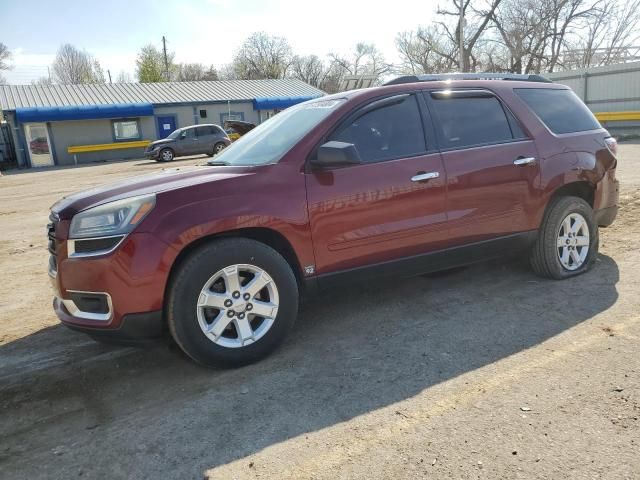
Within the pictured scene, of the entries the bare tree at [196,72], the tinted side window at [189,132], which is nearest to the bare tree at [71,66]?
the bare tree at [196,72]

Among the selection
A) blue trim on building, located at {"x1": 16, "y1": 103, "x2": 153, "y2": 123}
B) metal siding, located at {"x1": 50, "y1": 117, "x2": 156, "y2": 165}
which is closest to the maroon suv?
blue trim on building, located at {"x1": 16, "y1": 103, "x2": 153, "y2": 123}

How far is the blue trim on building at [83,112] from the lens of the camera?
28688mm

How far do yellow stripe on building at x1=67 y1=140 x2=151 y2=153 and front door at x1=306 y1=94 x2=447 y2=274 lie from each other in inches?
1203

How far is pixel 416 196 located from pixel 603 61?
46.4 meters

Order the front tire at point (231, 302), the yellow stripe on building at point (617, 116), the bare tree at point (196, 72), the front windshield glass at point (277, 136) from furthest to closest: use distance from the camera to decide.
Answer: the bare tree at point (196, 72), the yellow stripe on building at point (617, 116), the front windshield glass at point (277, 136), the front tire at point (231, 302)

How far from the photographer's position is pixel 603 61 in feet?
138

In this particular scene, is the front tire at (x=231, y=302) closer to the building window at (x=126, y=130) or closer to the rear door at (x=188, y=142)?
the rear door at (x=188, y=142)

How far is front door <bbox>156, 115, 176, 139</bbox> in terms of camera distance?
111ft

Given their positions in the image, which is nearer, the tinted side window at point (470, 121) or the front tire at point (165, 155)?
the tinted side window at point (470, 121)

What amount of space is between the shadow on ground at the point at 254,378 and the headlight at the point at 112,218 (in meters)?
1.00

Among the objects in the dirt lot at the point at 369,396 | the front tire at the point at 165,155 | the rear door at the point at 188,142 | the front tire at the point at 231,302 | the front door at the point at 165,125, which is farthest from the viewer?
the front door at the point at 165,125

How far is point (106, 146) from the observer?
31.6m

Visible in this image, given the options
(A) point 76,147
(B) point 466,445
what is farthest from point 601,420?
(A) point 76,147

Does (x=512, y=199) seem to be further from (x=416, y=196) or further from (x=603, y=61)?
(x=603, y=61)
